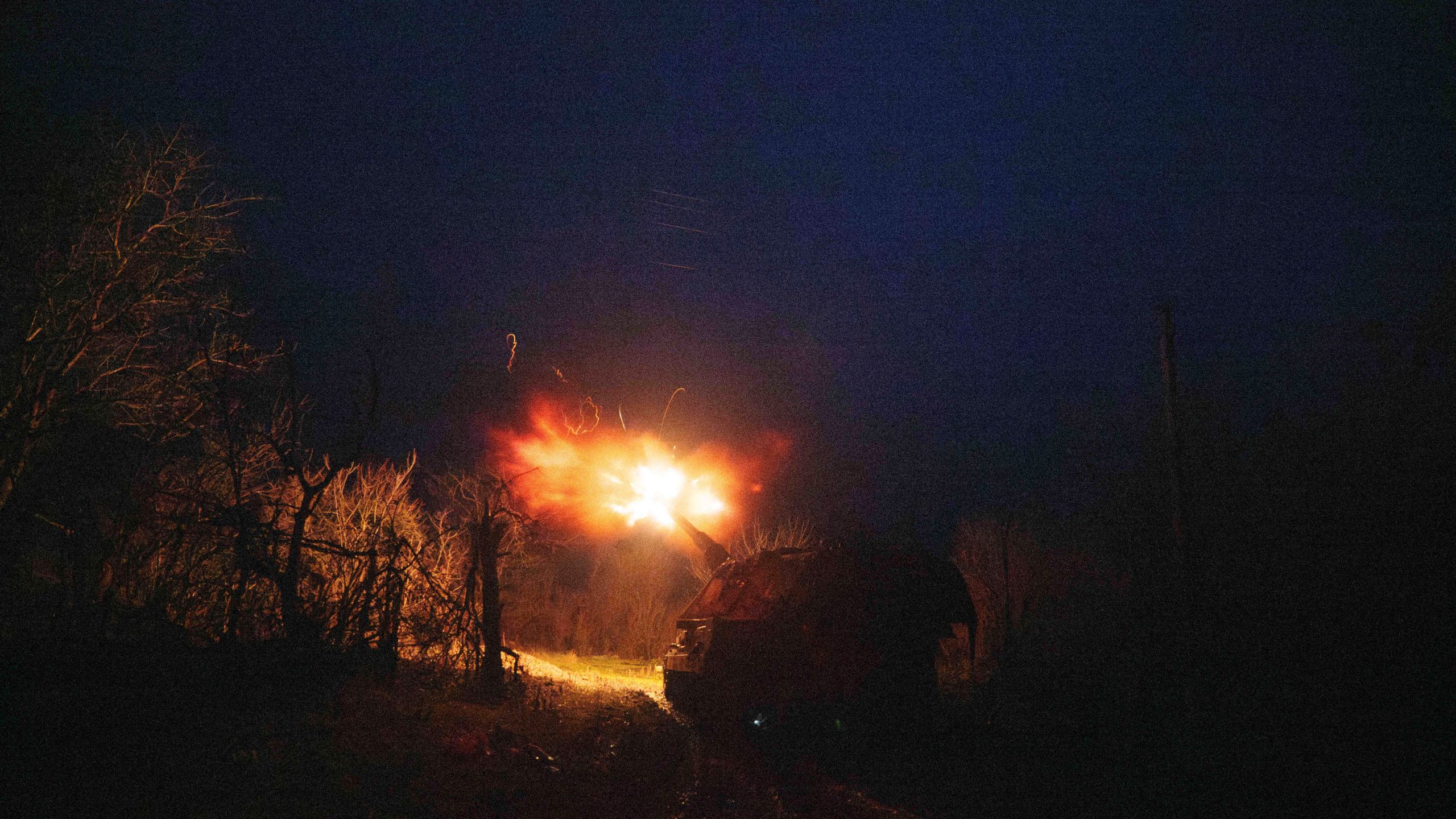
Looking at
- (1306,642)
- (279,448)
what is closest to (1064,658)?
(1306,642)

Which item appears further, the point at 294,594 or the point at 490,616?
the point at 490,616

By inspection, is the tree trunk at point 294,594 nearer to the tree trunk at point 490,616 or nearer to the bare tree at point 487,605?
the bare tree at point 487,605

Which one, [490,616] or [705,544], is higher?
[705,544]

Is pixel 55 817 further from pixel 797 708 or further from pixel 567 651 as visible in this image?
pixel 567 651

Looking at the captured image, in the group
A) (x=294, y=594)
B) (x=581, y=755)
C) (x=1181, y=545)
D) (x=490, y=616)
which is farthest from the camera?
(x=1181, y=545)

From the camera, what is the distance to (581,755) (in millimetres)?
7840

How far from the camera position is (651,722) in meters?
10.8

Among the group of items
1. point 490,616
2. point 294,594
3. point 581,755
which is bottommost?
point 581,755

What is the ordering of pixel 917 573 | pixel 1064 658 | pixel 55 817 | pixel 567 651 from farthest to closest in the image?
1. pixel 567 651
2. pixel 1064 658
3. pixel 917 573
4. pixel 55 817

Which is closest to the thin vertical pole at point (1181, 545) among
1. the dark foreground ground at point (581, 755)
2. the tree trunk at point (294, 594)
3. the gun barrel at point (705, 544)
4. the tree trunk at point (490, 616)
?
the dark foreground ground at point (581, 755)

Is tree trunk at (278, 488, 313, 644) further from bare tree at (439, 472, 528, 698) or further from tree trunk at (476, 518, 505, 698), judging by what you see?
tree trunk at (476, 518, 505, 698)

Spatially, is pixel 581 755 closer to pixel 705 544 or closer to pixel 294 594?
pixel 294 594

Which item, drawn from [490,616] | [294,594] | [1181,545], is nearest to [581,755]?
[490,616]

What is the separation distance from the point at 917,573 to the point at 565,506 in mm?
10578
